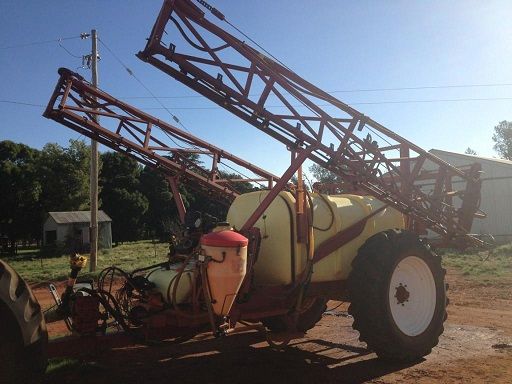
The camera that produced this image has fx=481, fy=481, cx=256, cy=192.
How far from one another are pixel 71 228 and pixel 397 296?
33397 millimetres

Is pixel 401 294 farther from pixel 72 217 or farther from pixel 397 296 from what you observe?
pixel 72 217

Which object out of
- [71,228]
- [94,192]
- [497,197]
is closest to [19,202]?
[71,228]

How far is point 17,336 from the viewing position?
3197mm

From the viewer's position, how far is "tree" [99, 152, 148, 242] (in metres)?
45.6

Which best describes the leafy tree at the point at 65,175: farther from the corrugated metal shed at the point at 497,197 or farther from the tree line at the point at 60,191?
the corrugated metal shed at the point at 497,197

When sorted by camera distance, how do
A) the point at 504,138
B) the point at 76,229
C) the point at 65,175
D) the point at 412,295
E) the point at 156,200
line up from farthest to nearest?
1. the point at 504,138
2. the point at 156,200
3. the point at 65,175
4. the point at 76,229
5. the point at 412,295

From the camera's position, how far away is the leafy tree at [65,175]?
39094mm

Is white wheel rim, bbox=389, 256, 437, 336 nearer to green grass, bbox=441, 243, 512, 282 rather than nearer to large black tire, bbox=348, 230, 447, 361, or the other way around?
large black tire, bbox=348, 230, 447, 361

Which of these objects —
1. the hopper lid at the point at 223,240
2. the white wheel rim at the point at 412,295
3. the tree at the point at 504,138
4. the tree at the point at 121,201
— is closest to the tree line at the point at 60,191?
the tree at the point at 121,201

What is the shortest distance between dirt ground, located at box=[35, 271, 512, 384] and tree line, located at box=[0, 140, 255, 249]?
27889 mm

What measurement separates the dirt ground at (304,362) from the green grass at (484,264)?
17.4 ft

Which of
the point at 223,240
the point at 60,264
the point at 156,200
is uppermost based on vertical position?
the point at 156,200

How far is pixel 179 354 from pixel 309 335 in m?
2.10

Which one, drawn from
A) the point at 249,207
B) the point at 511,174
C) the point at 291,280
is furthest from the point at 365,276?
the point at 511,174
